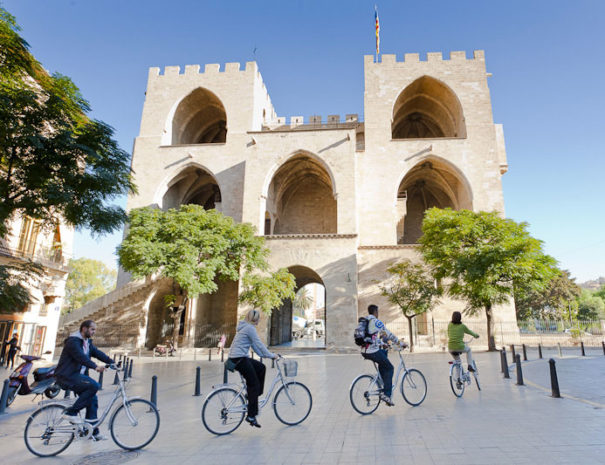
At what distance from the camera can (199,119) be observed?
1190 inches

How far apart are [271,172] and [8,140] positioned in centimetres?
1604

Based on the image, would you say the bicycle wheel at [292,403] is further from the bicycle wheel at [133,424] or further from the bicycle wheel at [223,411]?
the bicycle wheel at [133,424]

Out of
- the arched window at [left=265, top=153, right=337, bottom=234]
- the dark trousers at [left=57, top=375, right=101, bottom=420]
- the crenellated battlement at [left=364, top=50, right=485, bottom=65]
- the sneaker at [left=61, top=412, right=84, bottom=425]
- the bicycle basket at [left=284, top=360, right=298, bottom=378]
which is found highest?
the crenellated battlement at [left=364, top=50, right=485, bottom=65]

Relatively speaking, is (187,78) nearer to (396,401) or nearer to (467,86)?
(467,86)

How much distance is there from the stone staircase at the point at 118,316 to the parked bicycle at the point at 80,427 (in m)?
18.6

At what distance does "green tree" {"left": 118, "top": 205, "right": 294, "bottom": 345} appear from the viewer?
56.1ft

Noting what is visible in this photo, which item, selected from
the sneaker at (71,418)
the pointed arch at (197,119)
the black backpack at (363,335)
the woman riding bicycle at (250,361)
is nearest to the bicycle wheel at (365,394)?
the black backpack at (363,335)

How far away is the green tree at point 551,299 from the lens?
38.6 m

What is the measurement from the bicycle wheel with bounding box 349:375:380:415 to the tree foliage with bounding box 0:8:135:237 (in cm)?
714

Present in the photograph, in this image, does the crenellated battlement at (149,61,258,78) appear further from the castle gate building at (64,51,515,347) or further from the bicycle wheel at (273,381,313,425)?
the bicycle wheel at (273,381,313,425)

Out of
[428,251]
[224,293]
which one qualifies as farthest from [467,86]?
[224,293]

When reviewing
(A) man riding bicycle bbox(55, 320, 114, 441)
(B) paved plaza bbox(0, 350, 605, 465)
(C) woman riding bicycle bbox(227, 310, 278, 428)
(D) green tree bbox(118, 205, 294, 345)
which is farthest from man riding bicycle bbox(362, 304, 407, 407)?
(D) green tree bbox(118, 205, 294, 345)

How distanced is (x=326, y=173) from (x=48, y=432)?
2384cm

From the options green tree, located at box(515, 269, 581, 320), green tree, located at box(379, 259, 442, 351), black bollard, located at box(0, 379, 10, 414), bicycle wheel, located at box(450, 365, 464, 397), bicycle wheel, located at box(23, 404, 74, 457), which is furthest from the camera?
green tree, located at box(515, 269, 581, 320)
